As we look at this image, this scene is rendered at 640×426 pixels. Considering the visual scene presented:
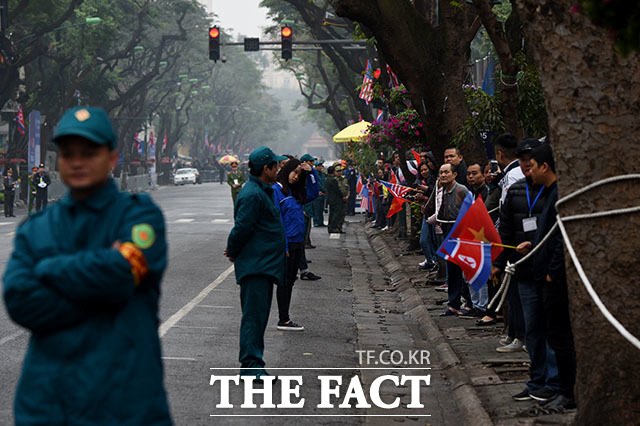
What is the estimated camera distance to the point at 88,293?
352 cm

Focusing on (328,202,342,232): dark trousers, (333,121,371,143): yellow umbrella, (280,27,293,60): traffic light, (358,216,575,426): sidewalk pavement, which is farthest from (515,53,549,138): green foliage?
(280,27,293,60): traffic light

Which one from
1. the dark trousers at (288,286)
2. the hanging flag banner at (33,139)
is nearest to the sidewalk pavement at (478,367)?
the dark trousers at (288,286)

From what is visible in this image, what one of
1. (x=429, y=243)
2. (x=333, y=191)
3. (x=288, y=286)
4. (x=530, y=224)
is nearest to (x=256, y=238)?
(x=530, y=224)

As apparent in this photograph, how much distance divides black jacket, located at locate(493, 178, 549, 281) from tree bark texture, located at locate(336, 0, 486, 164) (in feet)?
18.3

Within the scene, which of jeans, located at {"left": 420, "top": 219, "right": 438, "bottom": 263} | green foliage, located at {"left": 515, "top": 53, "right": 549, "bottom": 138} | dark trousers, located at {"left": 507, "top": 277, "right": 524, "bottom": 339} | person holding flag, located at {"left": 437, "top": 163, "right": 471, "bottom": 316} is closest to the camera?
dark trousers, located at {"left": 507, "top": 277, "right": 524, "bottom": 339}

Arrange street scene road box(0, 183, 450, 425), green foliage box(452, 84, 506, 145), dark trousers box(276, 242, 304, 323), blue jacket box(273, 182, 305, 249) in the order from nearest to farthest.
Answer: street scene road box(0, 183, 450, 425) < dark trousers box(276, 242, 304, 323) < blue jacket box(273, 182, 305, 249) < green foliage box(452, 84, 506, 145)

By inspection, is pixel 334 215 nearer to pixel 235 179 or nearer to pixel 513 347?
pixel 235 179

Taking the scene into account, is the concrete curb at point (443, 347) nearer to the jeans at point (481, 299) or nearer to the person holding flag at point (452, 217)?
the person holding flag at point (452, 217)

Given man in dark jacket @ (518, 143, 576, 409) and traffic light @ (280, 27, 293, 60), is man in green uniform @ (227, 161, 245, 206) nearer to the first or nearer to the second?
traffic light @ (280, 27, 293, 60)

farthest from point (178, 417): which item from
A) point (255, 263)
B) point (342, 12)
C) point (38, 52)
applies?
point (38, 52)

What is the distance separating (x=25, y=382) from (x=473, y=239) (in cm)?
586

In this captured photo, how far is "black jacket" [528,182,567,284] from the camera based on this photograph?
7.15 metres

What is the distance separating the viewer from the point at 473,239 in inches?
356

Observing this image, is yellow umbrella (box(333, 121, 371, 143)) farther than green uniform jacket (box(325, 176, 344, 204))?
No
